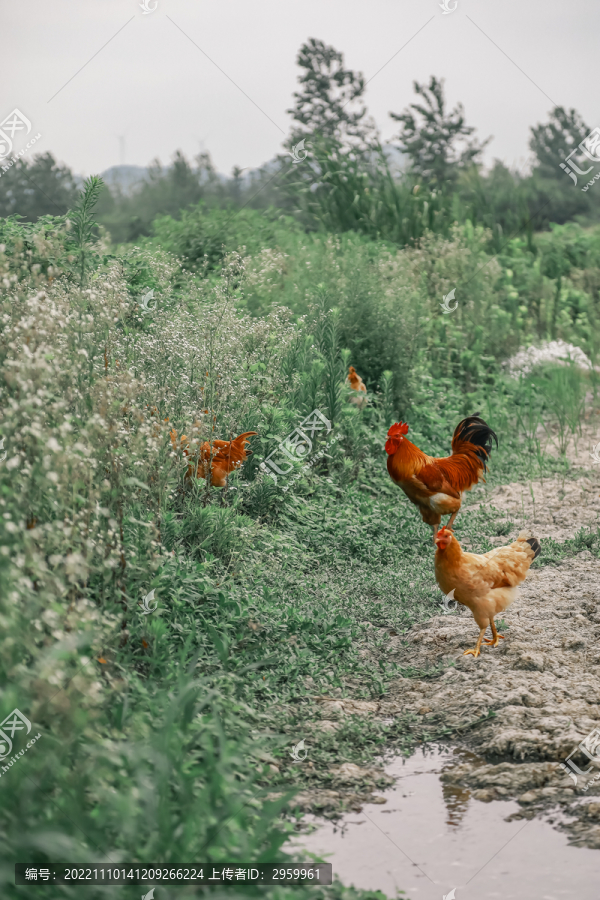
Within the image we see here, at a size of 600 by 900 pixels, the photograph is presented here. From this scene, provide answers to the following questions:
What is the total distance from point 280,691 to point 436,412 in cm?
490

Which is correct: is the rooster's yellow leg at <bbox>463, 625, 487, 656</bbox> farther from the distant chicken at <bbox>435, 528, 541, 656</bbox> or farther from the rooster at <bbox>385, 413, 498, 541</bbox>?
the rooster at <bbox>385, 413, 498, 541</bbox>

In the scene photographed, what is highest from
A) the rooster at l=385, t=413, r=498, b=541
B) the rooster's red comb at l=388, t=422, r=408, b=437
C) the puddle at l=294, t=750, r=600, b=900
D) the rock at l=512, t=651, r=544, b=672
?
the rooster's red comb at l=388, t=422, r=408, b=437

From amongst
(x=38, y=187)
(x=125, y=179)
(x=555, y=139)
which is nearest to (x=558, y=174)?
(x=555, y=139)

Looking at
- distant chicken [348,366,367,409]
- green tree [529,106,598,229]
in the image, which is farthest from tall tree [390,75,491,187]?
distant chicken [348,366,367,409]

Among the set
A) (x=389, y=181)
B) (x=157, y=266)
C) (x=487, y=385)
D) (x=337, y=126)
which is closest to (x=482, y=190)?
(x=389, y=181)

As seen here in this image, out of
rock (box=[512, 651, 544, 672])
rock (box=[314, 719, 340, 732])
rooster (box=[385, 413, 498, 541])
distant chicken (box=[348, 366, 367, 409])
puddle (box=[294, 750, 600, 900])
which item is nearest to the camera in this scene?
puddle (box=[294, 750, 600, 900])

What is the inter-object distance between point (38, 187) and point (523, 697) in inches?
513

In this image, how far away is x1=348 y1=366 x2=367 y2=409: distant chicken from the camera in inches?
277

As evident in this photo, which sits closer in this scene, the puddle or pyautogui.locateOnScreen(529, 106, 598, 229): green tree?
the puddle

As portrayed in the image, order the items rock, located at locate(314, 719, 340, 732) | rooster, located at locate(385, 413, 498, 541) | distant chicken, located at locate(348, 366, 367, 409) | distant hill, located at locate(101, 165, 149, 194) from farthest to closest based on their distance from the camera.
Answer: distant hill, located at locate(101, 165, 149, 194), distant chicken, located at locate(348, 366, 367, 409), rooster, located at locate(385, 413, 498, 541), rock, located at locate(314, 719, 340, 732)

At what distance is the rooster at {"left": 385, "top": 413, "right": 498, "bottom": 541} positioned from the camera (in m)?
5.07

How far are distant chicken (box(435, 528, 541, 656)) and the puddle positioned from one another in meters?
1.06

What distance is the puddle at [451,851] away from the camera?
2.53 meters

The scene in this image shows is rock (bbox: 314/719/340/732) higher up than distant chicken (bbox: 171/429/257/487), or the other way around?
distant chicken (bbox: 171/429/257/487)
